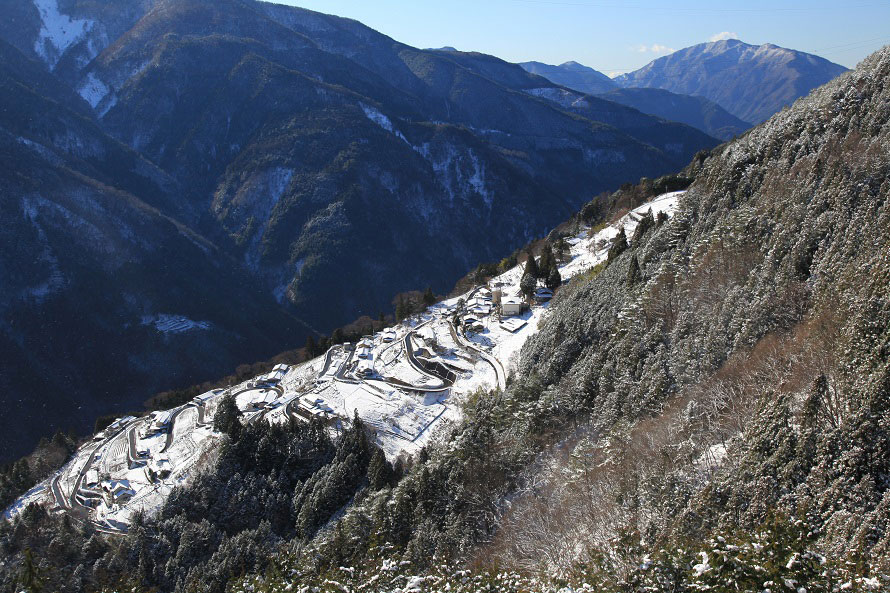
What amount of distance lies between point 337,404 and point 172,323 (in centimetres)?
7934

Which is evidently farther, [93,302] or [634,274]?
[93,302]

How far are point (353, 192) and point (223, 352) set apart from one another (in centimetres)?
6494

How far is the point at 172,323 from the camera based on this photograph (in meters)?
108

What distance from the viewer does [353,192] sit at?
15175 centimetres

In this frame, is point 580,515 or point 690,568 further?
point 580,515

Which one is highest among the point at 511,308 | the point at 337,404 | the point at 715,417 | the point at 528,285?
the point at 528,285

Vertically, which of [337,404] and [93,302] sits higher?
[93,302]

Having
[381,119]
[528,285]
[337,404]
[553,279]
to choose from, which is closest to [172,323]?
[337,404]

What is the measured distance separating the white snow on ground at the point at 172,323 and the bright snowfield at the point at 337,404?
56.8 m

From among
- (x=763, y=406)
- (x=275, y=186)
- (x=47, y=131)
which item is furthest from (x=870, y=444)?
(x=47, y=131)

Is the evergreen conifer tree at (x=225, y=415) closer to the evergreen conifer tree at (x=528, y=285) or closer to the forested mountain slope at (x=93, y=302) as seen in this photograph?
the evergreen conifer tree at (x=528, y=285)

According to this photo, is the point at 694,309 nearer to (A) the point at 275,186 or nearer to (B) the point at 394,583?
(B) the point at 394,583

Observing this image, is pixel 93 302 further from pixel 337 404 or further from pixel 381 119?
pixel 381 119

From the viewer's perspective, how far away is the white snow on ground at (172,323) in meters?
106
